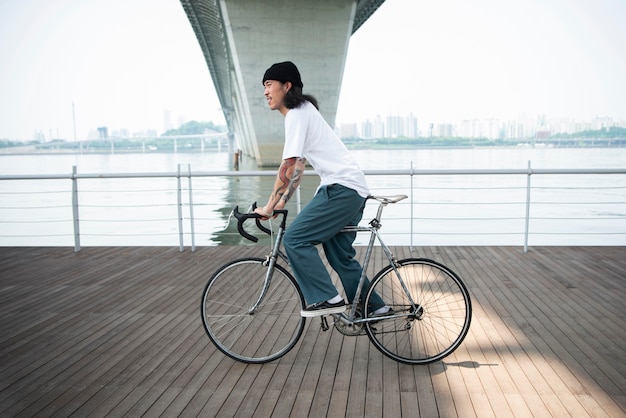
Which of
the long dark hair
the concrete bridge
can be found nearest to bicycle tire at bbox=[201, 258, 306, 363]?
the long dark hair

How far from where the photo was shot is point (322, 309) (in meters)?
3.43

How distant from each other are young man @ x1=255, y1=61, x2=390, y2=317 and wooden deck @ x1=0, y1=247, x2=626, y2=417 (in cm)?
53

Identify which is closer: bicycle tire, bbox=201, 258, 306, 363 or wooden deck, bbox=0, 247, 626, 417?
wooden deck, bbox=0, 247, 626, 417

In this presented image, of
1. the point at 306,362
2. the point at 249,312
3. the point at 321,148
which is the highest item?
the point at 321,148

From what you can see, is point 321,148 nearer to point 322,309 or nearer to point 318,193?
point 318,193

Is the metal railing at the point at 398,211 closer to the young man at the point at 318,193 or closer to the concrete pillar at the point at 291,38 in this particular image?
the young man at the point at 318,193

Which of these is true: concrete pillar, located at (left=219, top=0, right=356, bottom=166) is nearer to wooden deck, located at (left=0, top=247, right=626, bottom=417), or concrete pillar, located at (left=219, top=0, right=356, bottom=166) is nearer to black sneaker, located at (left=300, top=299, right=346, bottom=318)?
wooden deck, located at (left=0, top=247, right=626, bottom=417)

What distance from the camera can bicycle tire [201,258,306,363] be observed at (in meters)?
3.52

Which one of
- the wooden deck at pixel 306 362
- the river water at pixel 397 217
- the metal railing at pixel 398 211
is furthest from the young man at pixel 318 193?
the metal railing at pixel 398 211

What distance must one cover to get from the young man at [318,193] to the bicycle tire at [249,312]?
0.16 meters

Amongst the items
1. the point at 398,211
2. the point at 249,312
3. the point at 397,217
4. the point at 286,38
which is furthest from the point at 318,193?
the point at 286,38

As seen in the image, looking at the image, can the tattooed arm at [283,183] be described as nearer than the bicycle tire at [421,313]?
Yes

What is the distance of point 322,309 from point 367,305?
28 cm

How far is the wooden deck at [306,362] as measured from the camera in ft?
10.1
